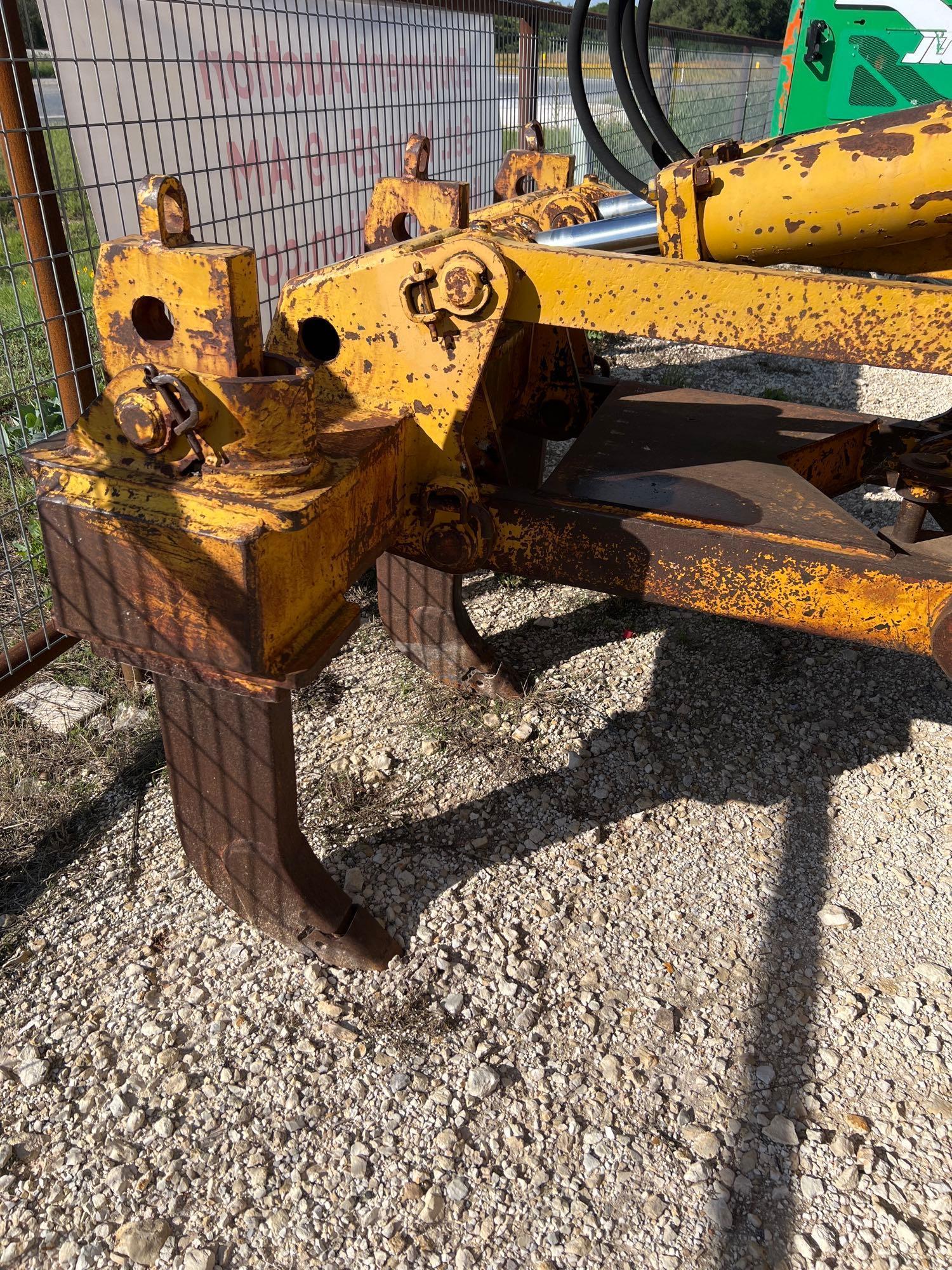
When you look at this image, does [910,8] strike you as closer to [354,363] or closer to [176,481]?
[354,363]

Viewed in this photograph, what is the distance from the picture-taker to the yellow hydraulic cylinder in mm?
1654

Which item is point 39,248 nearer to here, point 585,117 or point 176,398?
point 176,398

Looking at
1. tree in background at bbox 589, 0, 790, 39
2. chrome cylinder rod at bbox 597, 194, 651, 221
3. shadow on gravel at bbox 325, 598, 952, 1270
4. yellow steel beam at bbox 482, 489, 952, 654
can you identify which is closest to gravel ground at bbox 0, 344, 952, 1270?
shadow on gravel at bbox 325, 598, 952, 1270

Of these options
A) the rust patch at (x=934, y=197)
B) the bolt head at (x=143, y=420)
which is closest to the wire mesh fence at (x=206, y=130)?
the bolt head at (x=143, y=420)

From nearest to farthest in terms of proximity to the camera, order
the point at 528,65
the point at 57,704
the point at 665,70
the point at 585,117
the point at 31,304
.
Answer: the point at 585,117 < the point at 57,704 < the point at 31,304 < the point at 528,65 < the point at 665,70

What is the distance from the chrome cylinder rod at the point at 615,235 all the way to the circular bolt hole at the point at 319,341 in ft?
1.69

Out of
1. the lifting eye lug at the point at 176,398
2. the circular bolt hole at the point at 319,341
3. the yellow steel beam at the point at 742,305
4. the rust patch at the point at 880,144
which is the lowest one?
the circular bolt hole at the point at 319,341

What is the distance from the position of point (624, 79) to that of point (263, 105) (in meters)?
1.64

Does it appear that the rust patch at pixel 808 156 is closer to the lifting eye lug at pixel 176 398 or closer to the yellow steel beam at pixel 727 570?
the yellow steel beam at pixel 727 570

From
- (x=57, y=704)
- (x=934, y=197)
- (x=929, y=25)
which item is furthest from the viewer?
(x=929, y=25)

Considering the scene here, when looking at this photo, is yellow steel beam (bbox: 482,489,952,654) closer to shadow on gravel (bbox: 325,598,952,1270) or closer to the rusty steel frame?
the rusty steel frame

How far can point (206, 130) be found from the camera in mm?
3160

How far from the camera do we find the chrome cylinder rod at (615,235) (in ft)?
6.82

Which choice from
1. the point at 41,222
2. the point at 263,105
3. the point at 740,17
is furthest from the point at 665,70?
the point at 740,17
